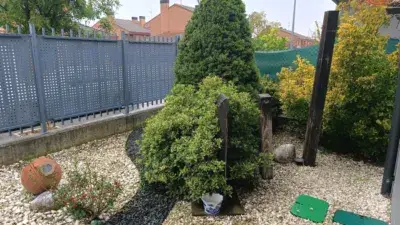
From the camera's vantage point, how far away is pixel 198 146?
2646 mm

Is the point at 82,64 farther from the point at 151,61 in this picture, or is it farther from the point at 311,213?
the point at 311,213

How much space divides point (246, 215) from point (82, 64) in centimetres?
357

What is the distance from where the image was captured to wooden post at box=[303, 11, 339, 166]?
3.54 metres

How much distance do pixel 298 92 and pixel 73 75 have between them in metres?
3.63

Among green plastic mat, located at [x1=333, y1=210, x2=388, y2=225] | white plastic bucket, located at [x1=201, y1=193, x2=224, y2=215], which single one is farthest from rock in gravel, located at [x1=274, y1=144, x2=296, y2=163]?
white plastic bucket, located at [x1=201, y1=193, x2=224, y2=215]

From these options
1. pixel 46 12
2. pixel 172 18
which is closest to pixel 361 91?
pixel 46 12

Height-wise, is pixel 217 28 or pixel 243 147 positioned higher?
pixel 217 28

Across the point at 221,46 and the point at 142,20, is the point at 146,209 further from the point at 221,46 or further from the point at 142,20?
the point at 142,20

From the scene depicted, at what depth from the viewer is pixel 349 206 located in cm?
294

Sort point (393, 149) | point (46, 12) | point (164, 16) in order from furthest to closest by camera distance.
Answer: point (164, 16)
point (46, 12)
point (393, 149)

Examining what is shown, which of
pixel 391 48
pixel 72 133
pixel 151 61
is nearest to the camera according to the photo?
pixel 72 133

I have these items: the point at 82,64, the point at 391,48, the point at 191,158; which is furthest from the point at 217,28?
the point at 391,48

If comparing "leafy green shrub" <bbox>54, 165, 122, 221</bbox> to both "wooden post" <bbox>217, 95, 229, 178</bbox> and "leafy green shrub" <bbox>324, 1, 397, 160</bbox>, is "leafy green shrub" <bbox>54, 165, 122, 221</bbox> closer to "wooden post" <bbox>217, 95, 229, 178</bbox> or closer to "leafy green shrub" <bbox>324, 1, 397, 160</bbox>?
"wooden post" <bbox>217, 95, 229, 178</bbox>

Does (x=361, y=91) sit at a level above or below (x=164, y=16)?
below
